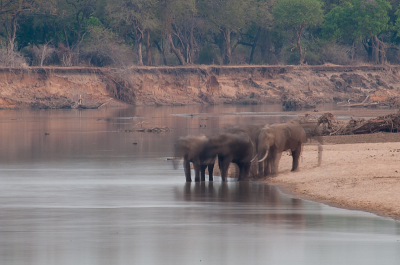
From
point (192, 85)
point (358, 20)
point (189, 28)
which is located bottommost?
point (192, 85)

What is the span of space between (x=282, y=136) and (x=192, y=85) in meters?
59.9

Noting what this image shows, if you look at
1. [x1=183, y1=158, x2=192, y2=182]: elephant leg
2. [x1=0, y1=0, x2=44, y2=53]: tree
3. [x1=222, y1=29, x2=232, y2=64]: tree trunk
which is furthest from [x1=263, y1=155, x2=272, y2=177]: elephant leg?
[x1=222, y1=29, x2=232, y2=64]: tree trunk

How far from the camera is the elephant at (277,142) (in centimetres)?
1864

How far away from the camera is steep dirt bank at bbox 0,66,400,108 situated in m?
70.3

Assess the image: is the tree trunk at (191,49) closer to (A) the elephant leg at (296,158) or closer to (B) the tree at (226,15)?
(B) the tree at (226,15)

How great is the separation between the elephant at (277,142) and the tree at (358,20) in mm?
62693

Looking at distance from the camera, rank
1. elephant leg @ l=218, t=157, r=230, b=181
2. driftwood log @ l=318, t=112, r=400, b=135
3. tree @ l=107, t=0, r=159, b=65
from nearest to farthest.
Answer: elephant leg @ l=218, t=157, r=230, b=181
driftwood log @ l=318, t=112, r=400, b=135
tree @ l=107, t=0, r=159, b=65

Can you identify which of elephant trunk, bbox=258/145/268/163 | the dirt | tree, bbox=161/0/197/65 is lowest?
elephant trunk, bbox=258/145/268/163

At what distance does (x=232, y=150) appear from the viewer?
59.7 feet

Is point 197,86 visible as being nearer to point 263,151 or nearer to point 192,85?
point 192,85

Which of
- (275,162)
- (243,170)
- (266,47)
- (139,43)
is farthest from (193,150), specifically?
(266,47)

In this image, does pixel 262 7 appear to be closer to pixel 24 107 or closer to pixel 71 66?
pixel 71 66

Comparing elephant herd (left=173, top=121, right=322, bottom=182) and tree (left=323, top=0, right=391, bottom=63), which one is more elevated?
tree (left=323, top=0, right=391, bottom=63)

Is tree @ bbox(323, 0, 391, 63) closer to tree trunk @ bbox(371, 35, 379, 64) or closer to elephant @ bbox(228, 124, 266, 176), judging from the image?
tree trunk @ bbox(371, 35, 379, 64)
